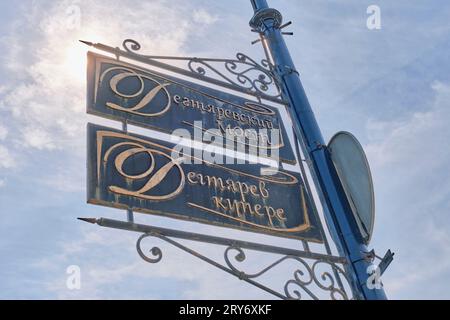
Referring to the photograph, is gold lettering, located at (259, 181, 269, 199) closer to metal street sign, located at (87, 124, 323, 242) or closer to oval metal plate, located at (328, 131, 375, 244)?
metal street sign, located at (87, 124, 323, 242)

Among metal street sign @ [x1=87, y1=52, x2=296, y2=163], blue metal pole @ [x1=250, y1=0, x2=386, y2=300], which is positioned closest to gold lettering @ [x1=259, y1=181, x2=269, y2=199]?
metal street sign @ [x1=87, y1=52, x2=296, y2=163]

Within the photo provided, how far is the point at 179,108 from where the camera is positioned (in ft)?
17.3

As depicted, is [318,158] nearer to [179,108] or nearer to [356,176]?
[356,176]

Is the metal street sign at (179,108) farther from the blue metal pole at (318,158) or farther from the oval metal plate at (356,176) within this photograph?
the oval metal plate at (356,176)

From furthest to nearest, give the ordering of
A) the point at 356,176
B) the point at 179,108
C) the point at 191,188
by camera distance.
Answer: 1. the point at 179,108
2. the point at 356,176
3. the point at 191,188

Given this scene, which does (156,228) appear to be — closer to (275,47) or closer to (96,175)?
(96,175)

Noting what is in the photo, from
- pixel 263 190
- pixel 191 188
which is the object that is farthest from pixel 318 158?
pixel 191 188

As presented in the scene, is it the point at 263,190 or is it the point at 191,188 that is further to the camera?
the point at 263,190

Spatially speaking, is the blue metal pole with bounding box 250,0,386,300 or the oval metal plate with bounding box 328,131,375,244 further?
the oval metal plate with bounding box 328,131,375,244

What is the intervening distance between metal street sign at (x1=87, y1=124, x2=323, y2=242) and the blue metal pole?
0.25m

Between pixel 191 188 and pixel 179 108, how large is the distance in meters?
1.09

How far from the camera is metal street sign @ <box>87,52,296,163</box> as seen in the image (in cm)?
486

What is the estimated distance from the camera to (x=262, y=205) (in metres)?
4.96
